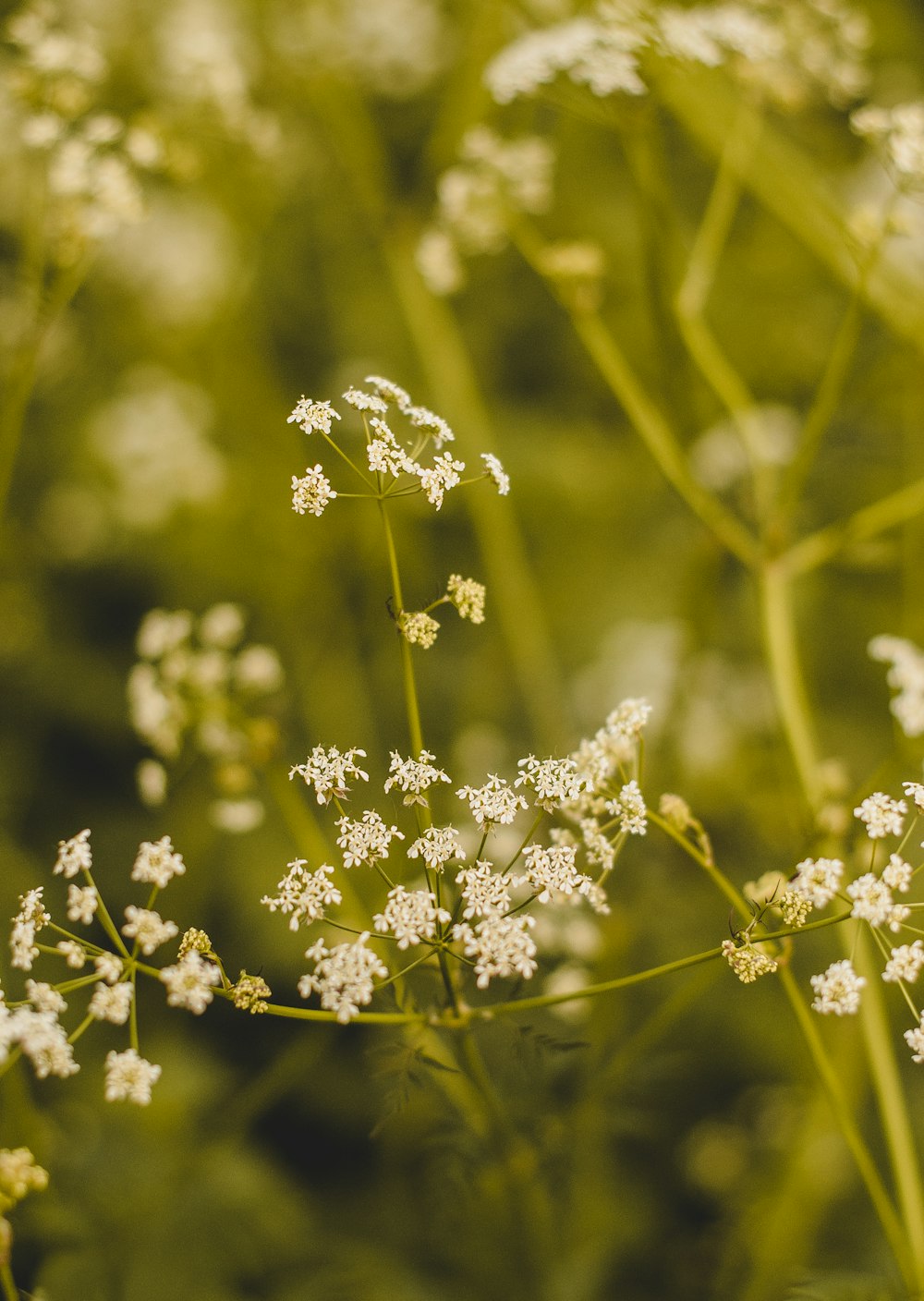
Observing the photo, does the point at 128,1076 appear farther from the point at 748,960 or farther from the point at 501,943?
the point at 748,960

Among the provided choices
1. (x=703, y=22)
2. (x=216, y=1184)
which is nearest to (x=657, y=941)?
(x=216, y=1184)

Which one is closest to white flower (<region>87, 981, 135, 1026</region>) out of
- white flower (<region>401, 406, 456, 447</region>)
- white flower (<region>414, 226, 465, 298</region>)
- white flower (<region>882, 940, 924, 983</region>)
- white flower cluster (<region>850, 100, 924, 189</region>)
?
white flower (<region>401, 406, 456, 447</region>)

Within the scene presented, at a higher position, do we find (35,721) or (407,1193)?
(35,721)

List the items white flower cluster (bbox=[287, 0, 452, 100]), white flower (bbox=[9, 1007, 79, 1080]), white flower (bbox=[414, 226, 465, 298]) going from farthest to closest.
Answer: white flower cluster (bbox=[287, 0, 452, 100]) → white flower (bbox=[414, 226, 465, 298]) → white flower (bbox=[9, 1007, 79, 1080])

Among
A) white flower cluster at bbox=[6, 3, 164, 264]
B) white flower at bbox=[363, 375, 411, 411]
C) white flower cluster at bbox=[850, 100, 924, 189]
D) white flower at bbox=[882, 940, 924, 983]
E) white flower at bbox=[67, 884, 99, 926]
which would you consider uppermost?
white flower cluster at bbox=[6, 3, 164, 264]

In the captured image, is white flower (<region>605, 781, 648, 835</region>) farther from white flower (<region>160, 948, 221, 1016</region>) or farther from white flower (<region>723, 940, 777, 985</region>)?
white flower (<region>160, 948, 221, 1016</region>)

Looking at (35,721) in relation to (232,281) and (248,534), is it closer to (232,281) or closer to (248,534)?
(248,534)

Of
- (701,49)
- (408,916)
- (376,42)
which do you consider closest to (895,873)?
(408,916)

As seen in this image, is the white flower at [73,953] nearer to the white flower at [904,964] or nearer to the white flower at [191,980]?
the white flower at [191,980]
